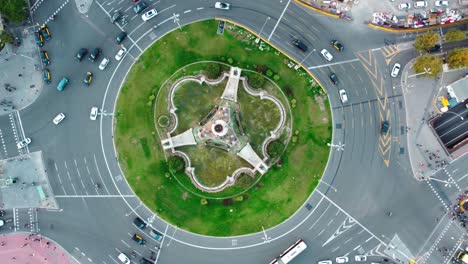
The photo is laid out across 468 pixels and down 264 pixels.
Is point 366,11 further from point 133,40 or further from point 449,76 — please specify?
point 133,40

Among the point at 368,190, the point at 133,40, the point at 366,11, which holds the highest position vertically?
the point at 133,40

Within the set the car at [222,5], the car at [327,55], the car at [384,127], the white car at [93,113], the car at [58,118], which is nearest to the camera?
the car at [384,127]

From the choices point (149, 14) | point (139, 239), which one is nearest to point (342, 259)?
point (139, 239)

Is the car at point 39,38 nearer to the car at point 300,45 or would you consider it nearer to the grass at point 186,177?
the grass at point 186,177

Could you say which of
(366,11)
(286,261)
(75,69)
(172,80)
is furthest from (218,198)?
(366,11)

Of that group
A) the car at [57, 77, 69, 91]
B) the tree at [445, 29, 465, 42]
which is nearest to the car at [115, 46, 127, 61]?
the car at [57, 77, 69, 91]

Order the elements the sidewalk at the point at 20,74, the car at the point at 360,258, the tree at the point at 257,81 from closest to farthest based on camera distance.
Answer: the tree at the point at 257,81 → the car at the point at 360,258 → the sidewalk at the point at 20,74

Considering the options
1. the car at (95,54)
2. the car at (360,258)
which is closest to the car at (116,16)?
the car at (95,54)
